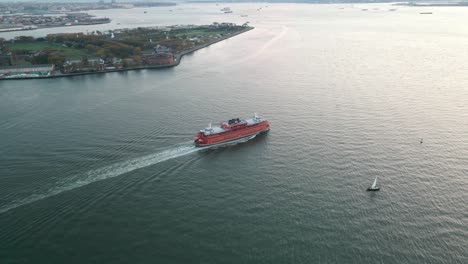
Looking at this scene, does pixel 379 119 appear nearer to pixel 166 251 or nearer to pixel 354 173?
pixel 354 173

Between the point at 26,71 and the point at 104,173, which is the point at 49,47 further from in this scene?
the point at 104,173

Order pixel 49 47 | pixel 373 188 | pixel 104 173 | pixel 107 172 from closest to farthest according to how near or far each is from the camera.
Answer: pixel 373 188
pixel 104 173
pixel 107 172
pixel 49 47

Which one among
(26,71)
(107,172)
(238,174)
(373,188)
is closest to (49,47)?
(26,71)

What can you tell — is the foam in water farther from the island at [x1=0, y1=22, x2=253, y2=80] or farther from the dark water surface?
the island at [x1=0, y1=22, x2=253, y2=80]

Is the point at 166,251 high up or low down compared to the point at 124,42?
down

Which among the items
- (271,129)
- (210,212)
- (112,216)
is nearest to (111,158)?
(112,216)
